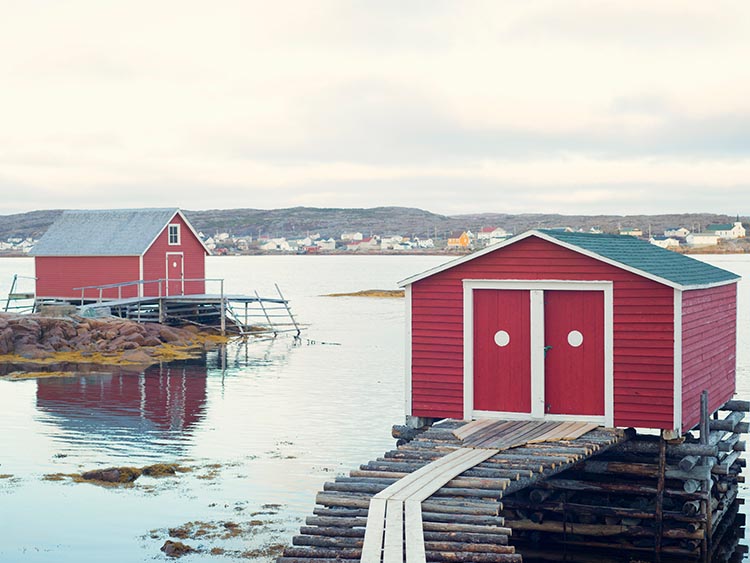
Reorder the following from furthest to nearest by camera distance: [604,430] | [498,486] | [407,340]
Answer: [407,340] → [604,430] → [498,486]

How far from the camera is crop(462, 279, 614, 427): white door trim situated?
1691 cm

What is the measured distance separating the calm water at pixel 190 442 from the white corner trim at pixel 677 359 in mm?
6464

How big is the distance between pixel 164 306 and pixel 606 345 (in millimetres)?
38085

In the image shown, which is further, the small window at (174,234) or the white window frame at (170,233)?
the small window at (174,234)

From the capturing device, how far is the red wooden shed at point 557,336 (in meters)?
16.7

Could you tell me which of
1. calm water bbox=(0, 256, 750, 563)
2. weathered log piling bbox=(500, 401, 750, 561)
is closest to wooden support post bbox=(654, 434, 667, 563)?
weathered log piling bbox=(500, 401, 750, 561)

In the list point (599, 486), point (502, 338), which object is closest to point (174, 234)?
point (502, 338)

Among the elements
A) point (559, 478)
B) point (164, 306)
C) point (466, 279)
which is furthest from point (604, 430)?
point (164, 306)

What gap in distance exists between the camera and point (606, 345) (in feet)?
55.5

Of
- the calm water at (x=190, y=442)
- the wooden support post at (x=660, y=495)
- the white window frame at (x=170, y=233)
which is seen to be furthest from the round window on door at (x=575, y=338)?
the white window frame at (x=170, y=233)

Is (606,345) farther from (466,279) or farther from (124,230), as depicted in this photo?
(124,230)

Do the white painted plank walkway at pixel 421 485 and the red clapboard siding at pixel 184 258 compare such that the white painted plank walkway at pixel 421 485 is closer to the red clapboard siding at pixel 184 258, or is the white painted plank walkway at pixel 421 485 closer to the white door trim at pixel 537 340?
the white door trim at pixel 537 340

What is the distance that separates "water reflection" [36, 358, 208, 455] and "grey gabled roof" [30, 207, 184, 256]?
11812 mm

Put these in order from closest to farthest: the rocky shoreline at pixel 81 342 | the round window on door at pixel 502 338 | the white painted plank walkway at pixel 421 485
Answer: the white painted plank walkway at pixel 421 485
the round window on door at pixel 502 338
the rocky shoreline at pixel 81 342
